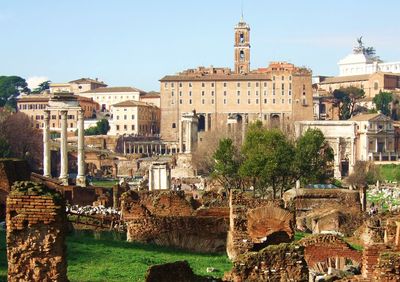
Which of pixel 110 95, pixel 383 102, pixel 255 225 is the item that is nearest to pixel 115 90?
pixel 110 95

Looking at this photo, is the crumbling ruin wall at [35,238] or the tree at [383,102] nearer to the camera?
the crumbling ruin wall at [35,238]

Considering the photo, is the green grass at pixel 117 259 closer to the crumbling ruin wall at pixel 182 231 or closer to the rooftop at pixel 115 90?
the crumbling ruin wall at pixel 182 231

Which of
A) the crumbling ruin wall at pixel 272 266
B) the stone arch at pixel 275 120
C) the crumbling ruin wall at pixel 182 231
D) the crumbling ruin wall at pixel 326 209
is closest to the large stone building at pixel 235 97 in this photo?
the stone arch at pixel 275 120

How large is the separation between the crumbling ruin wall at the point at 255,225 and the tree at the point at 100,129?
94243mm

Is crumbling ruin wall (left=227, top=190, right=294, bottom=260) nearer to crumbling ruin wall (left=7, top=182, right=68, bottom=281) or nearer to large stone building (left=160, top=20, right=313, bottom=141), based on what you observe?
crumbling ruin wall (left=7, top=182, right=68, bottom=281)

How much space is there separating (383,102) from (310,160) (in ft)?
261

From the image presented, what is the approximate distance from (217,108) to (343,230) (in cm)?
8547

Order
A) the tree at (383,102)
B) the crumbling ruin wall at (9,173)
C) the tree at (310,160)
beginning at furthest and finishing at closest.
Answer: the tree at (383,102), the tree at (310,160), the crumbling ruin wall at (9,173)

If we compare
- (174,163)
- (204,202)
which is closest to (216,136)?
(174,163)

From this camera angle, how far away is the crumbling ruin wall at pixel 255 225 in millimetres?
13812

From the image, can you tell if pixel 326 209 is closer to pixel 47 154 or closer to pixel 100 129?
pixel 47 154

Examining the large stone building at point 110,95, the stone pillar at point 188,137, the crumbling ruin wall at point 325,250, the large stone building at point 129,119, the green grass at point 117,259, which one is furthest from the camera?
the large stone building at point 110,95

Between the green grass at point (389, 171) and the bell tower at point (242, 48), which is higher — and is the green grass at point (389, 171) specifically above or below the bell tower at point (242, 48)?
below

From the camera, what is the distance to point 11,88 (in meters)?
129
